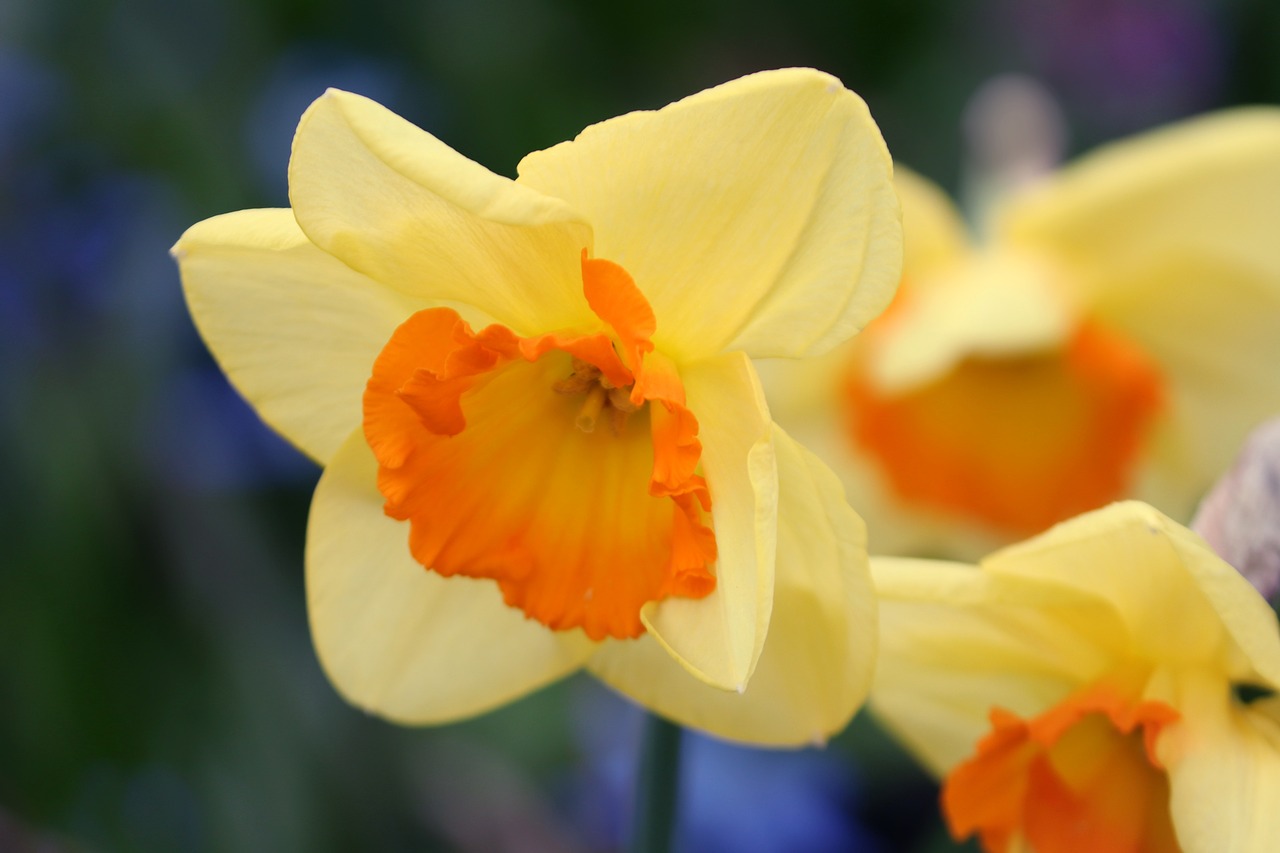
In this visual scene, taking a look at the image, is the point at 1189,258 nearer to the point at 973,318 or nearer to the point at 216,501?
the point at 973,318

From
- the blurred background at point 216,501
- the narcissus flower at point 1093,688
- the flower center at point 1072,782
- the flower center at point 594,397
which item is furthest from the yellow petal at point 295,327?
the blurred background at point 216,501

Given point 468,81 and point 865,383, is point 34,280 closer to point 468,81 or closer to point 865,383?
point 468,81

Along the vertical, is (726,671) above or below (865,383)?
above

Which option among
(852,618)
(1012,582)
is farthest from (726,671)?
(1012,582)

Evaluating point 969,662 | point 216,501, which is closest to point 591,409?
point 969,662

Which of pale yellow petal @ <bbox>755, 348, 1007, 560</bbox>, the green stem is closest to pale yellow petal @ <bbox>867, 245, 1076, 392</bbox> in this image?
pale yellow petal @ <bbox>755, 348, 1007, 560</bbox>

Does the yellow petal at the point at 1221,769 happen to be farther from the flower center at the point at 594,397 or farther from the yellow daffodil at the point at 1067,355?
the yellow daffodil at the point at 1067,355

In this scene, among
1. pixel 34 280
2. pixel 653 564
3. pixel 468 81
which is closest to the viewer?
pixel 653 564
